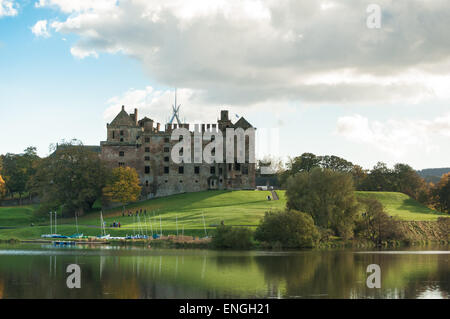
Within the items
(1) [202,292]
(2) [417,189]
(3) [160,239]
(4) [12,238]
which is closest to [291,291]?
(1) [202,292]

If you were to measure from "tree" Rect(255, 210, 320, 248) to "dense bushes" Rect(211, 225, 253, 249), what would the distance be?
140 cm

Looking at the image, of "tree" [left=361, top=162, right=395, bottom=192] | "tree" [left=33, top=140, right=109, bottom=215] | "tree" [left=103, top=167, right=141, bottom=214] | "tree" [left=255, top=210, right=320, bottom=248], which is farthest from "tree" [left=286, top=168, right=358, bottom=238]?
"tree" [left=361, top=162, right=395, bottom=192]

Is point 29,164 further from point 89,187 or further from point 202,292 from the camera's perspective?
point 202,292

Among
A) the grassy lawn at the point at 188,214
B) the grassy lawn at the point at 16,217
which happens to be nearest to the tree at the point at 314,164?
the grassy lawn at the point at 188,214

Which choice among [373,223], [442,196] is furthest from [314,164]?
[373,223]

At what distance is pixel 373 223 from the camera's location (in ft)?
253

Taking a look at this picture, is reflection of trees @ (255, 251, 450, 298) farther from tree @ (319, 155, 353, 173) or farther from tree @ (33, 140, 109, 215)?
tree @ (319, 155, 353, 173)

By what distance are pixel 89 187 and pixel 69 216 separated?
20.2ft

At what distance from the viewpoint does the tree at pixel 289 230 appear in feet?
224

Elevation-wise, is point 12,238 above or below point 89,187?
below

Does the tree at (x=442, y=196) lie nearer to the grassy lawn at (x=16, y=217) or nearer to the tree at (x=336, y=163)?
the tree at (x=336, y=163)

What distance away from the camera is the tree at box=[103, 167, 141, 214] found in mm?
107688
